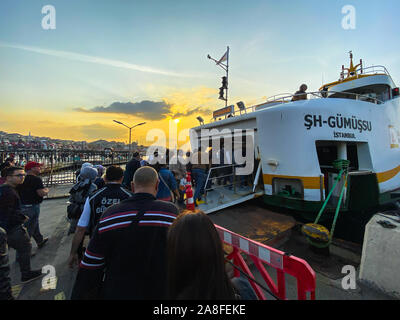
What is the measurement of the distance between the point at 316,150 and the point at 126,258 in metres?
6.35

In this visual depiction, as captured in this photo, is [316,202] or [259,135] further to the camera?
[259,135]

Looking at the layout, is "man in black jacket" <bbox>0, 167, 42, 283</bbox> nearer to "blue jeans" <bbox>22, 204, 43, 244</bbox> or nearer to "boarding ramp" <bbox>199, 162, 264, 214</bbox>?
"blue jeans" <bbox>22, 204, 43, 244</bbox>

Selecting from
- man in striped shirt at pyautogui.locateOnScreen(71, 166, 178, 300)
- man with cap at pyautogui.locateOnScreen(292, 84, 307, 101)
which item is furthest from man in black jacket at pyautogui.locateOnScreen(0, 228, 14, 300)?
man with cap at pyautogui.locateOnScreen(292, 84, 307, 101)

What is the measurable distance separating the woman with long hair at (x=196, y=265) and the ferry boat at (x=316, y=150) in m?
4.52

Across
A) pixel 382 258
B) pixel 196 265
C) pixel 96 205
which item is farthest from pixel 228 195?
pixel 196 265

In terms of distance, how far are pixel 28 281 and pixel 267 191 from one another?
19.4 feet

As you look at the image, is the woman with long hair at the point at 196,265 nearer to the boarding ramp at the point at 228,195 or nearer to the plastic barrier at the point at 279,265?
the plastic barrier at the point at 279,265

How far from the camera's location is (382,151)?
6.66 meters

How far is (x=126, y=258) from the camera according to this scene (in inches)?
54.4

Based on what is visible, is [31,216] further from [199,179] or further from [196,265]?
[196,265]

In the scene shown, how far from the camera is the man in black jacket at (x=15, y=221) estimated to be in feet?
9.15

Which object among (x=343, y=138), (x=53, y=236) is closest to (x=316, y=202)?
(x=343, y=138)
